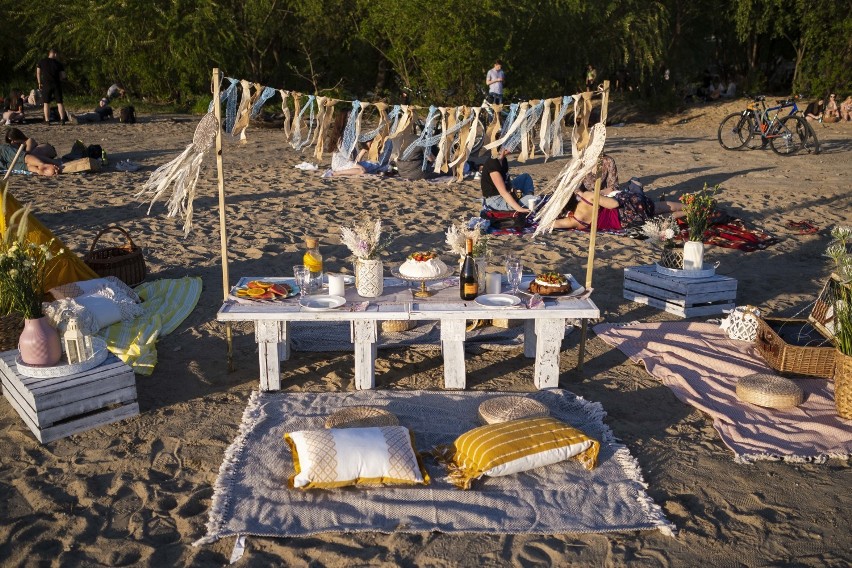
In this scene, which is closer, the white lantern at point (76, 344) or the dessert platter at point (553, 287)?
the white lantern at point (76, 344)

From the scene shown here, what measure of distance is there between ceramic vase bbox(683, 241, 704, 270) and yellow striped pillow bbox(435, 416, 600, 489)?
301 cm

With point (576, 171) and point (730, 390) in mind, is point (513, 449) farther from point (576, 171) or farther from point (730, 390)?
point (576, 171)

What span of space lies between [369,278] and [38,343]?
2.09m

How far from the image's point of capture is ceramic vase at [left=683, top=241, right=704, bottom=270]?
6.73m

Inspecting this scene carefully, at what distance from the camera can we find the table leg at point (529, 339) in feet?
19.0

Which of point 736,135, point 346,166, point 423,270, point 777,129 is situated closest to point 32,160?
point 346,166

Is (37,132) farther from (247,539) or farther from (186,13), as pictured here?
(247,539)

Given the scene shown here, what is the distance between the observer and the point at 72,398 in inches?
180

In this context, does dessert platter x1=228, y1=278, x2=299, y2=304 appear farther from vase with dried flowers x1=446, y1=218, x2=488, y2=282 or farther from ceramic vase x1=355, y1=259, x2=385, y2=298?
vase with dried flowers x1=446, y1=218, x2=488, y2=282

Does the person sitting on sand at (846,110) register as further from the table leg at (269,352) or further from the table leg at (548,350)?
the table leg at (269,352)

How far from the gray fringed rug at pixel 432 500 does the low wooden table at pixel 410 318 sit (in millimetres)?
647

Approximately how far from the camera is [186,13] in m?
20.8

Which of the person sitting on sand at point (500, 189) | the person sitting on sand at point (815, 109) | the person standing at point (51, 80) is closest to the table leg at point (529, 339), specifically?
the person sitting on sand at point (500, 189)

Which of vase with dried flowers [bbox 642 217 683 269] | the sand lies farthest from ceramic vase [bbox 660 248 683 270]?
the sand
